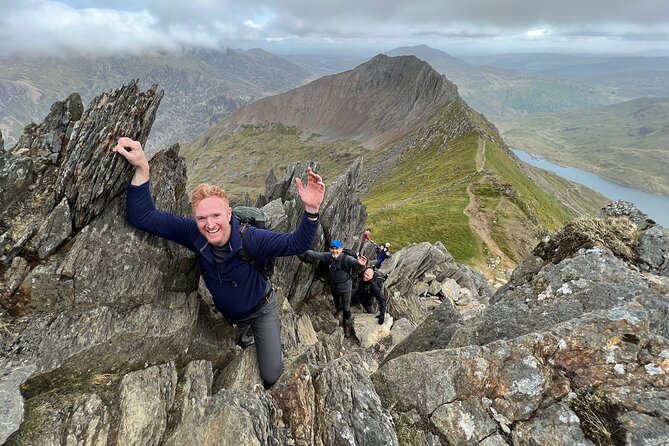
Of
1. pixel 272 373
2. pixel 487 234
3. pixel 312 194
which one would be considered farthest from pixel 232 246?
pixel 487 234

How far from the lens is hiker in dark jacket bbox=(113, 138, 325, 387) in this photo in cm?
871

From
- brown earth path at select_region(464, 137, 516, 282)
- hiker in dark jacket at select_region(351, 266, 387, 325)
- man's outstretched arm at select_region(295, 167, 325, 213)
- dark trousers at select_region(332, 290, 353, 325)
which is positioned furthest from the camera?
brown earth path at select_region(464, 137, 516, 282)

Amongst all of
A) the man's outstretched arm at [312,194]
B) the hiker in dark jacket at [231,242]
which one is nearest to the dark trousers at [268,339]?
the hiker in dark jacket at [231,242]

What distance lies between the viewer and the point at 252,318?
10391mm

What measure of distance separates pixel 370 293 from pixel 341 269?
4970mm

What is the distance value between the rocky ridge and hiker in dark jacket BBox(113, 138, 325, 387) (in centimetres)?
87

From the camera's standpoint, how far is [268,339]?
405 inches

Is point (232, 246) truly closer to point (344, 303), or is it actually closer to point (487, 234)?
point (344, 303)

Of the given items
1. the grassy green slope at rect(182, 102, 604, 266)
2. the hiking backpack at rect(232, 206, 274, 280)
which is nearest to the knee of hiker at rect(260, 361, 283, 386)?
the hiking backpack at rect(232, 206, 274, 280)

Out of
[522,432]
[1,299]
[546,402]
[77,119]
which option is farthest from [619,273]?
[77,119]

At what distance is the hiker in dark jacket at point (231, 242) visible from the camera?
8711 mm

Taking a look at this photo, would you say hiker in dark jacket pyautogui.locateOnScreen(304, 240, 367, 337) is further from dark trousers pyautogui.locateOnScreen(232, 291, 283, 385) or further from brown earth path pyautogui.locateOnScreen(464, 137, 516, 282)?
brown earth path pyautogui.locateOnScreen(464, 137, 516, 282)

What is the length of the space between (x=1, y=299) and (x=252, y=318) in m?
6.11

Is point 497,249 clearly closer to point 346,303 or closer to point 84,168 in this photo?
point 346,303
